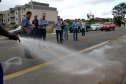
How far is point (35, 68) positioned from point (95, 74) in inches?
68.9

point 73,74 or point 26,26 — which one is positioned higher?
point 26,26

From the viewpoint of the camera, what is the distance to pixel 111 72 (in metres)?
4.07

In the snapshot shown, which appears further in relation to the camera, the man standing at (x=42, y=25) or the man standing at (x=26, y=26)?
the man standing at (x=42, y=25)

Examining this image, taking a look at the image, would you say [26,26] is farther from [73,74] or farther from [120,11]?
[120,11]

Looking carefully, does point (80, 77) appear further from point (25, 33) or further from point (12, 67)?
point (25, 33)

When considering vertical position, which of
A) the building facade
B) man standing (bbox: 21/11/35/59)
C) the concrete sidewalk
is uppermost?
the building facade

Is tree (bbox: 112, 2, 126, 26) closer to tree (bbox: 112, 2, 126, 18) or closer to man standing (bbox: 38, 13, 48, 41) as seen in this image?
tree (bbox: 112, 2, 126, 18)

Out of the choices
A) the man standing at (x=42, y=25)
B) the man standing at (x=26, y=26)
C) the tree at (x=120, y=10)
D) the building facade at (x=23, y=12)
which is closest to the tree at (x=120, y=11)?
the tree at (x=120, y=10)

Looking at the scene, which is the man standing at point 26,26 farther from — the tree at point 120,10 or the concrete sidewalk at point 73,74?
the tree at point 120,10

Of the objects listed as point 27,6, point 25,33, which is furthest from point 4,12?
point 25,33

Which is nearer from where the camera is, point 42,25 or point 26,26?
point 26,26

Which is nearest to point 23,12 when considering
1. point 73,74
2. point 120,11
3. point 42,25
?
point 120,11

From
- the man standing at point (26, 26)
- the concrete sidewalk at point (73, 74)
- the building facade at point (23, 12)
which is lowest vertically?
the concrete sidewalk at point (73, 74)

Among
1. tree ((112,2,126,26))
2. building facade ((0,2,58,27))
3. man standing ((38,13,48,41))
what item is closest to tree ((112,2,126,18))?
tree ((112,2,126,26))
